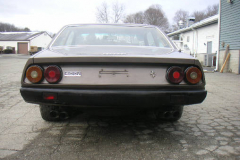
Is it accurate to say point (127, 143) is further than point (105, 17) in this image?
No

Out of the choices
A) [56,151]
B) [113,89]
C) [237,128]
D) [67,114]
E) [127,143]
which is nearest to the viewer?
[113,89]

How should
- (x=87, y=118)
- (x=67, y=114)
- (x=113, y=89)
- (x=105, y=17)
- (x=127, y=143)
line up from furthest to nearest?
(x=105, y=17) < (x=87, y=118) < (x=67, y=114) < (x=127, y=143) < (x=113, y=89)

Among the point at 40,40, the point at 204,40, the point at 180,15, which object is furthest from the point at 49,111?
the point at 180,15

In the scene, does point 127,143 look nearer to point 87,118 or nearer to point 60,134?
point 60,134

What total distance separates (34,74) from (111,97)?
2.69ft

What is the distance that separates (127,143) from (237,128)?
1.63 meters

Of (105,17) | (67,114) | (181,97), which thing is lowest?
(67,114)

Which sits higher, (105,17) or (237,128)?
(105,17)

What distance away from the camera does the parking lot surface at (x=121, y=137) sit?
2.40 meters

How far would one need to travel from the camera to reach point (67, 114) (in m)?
2.91

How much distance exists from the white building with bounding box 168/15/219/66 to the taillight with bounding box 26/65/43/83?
1477cm

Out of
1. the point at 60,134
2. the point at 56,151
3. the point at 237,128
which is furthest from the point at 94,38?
the point at 237,128

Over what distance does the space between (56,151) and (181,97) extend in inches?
55.8

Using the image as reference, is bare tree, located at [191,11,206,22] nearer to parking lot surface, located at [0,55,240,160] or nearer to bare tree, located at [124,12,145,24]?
bare tree, located at [124,12,145,24]
